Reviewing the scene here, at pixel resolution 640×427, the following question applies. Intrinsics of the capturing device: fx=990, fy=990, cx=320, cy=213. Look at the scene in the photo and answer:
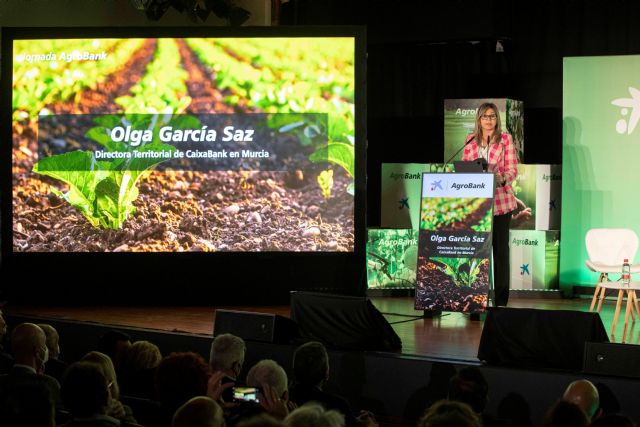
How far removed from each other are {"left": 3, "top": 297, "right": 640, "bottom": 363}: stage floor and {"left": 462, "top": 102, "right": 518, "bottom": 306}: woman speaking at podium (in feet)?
1.33

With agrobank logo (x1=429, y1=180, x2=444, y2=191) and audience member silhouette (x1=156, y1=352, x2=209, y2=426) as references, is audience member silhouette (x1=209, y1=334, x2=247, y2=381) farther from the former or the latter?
agrobank logo (x1=429, y1=180, x2=444, y2=191)

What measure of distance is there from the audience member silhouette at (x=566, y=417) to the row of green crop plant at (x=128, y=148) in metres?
5.63

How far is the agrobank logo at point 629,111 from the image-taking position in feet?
30.8

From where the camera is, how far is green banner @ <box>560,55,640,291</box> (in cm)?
942

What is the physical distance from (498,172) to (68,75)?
376 cm

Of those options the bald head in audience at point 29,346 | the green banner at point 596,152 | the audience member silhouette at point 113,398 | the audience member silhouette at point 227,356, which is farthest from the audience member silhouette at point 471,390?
the green banner at point 596,152

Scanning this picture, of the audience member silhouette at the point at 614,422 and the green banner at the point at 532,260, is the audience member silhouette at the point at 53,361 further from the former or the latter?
the green banner at the point at 532,260

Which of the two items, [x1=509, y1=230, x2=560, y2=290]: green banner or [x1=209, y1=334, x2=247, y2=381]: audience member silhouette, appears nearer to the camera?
[x1=209, y1=334, x2=247, y2=381]: audience member silhouette

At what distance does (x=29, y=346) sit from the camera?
464 cm

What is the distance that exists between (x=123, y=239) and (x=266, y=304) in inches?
53.3

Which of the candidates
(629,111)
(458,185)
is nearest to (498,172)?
(458,185)

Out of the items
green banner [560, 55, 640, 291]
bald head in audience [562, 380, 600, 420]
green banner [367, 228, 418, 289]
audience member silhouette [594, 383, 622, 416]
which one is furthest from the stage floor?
bald head in audience [562, 380, 600, 420]

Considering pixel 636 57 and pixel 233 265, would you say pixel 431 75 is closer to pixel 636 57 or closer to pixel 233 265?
pixel 636 57

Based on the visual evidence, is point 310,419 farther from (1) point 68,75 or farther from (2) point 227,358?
(1) point 68,75
